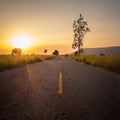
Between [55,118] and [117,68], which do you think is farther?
[117,68]

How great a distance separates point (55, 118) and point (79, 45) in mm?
53926

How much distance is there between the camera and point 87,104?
5.08 m

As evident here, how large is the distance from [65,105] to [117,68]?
37.5 ft

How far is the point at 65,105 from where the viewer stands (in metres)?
4.96

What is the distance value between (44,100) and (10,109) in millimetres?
1189

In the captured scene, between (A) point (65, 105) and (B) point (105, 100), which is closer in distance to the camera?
(A) point (65, 105)

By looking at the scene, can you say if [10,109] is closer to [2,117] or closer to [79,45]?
[2,117]

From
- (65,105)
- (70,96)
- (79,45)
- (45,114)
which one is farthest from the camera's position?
(79,45)

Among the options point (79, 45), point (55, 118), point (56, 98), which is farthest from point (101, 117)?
point (79, 45)

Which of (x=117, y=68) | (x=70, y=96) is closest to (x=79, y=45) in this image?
(x=117, y=68)

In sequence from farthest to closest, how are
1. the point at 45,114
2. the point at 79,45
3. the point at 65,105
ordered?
1. the point at 79,45
2. the point at 65,105
3. the point at 45,114

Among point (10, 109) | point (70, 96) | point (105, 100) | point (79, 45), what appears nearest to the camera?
point (10, 109)

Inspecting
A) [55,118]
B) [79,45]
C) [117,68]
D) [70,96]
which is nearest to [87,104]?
[70,96]

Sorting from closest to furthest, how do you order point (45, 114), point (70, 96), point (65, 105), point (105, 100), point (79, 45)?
point (45, 114) → point (65, 105) → point (105, 100) → point (70, 96) → point (79, 45)
